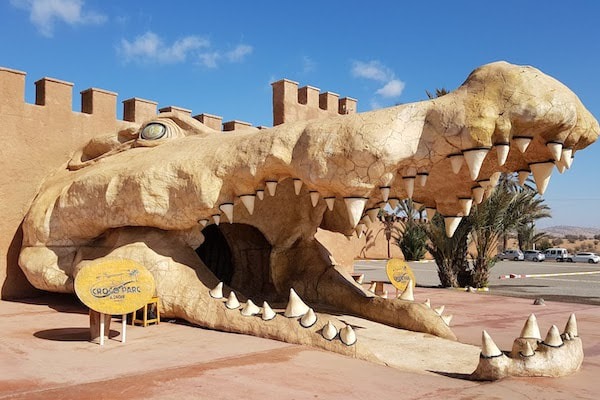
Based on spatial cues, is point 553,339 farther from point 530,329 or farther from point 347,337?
point 347,337

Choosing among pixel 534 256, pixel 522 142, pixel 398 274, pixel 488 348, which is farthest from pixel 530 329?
pixel 534 256

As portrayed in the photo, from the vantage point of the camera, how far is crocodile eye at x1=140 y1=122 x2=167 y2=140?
7.24 m

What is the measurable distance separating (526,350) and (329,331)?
4.90 feet

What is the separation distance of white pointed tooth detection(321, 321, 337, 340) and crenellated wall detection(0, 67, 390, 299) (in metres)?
3.46

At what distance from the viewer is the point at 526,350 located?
393 centimetres

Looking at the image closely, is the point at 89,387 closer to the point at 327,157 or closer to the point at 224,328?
the point at 224,328

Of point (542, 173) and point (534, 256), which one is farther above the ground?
point (542, 173)

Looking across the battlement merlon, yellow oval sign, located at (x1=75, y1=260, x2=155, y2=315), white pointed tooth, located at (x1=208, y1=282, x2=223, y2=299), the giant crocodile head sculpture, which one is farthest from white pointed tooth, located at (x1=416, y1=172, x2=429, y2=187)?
the battlement merlon

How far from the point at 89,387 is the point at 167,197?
109 inches

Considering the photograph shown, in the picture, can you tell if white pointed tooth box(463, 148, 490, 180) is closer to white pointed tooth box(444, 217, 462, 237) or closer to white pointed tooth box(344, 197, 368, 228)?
white pointed tooth box(344, 197, 368, 228)

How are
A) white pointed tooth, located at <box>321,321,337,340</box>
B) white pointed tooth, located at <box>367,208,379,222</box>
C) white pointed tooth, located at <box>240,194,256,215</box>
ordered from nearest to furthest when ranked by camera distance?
white pointed tooth, located at <box>321,321,337,340</box> → white pointed tooth, located at <box>240,194,256,215</box> → white pointed tooth, located at <box>367,208,379,222</box>

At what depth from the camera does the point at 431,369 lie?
14.3 ft

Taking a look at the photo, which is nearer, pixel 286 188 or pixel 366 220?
pixel 366 220

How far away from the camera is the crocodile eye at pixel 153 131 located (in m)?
7.24
